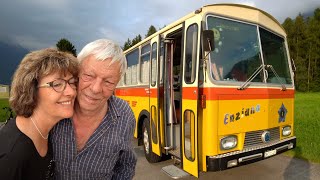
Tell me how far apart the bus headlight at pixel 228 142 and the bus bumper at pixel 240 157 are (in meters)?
0.12

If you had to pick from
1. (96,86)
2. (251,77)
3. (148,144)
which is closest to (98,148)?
(96,86)

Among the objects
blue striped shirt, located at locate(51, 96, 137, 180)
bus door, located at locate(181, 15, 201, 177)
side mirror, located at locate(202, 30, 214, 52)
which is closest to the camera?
blue striped shirt, located at locate(51, 96, 137, 180)

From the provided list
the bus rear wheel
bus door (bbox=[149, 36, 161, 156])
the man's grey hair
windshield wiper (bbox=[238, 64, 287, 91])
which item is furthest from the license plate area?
the man's grey hair

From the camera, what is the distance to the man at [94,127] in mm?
2250

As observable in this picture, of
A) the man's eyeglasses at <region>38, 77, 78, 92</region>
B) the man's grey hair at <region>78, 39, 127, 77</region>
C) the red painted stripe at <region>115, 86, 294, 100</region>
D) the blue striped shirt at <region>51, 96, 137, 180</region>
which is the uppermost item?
the man's grey hair at <region>78, 39, 127, 77</region>

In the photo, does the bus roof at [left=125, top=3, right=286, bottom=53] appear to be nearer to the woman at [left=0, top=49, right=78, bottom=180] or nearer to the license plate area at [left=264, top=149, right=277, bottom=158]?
the license plate area at [left=264, top=149, right=277, bottom=158]

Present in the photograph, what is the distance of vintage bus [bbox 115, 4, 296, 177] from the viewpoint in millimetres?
5051

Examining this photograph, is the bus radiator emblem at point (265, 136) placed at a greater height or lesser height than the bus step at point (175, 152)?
greater

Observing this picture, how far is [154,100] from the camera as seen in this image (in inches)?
275

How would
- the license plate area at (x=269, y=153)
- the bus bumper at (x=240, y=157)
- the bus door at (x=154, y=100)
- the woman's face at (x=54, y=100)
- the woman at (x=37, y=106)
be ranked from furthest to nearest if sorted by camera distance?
the bus door at (x=154, y=100) → the license plate area at (x=269, y=153) → the bus bumper at (x=240, y=157) → the woman's face at (x=54, y=100) → the woman at (x=37, y=106)

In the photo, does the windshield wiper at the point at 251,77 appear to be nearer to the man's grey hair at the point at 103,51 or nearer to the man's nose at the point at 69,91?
the man's grey hair at the point at 103,51

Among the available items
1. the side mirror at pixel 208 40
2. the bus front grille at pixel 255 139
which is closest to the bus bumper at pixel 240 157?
the bus front grille at pixel 255 139

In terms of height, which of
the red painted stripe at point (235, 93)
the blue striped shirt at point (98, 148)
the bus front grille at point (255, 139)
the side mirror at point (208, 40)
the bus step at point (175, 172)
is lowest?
the bus step at point (175, 172)

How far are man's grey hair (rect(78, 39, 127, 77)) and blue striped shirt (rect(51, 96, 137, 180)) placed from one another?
17.1 inches
